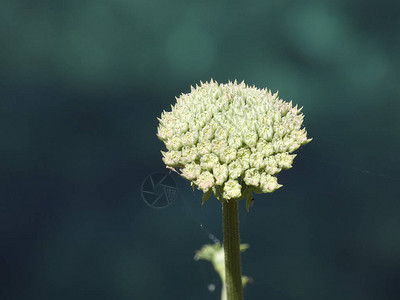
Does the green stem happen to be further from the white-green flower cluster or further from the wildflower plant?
the white-green flower cluster

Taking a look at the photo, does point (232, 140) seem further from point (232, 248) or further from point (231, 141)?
point (232, 248)

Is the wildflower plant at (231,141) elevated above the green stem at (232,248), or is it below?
above

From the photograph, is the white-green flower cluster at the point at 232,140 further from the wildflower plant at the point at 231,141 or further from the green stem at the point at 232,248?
the green stem at the point at 232,248

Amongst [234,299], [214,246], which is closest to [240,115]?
[234,299]

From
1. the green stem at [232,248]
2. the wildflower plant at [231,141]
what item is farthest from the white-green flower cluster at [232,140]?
the green stem at [232,248]

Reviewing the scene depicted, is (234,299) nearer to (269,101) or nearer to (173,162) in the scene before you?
(173,162)

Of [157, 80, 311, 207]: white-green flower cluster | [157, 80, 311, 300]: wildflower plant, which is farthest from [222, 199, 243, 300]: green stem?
[157, 80, 311, 207]: white-green flower cluster

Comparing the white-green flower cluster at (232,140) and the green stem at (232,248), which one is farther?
the green stem at (232,248)

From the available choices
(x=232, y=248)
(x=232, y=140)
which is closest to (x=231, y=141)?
(x=232, y=140)

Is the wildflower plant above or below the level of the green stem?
above
